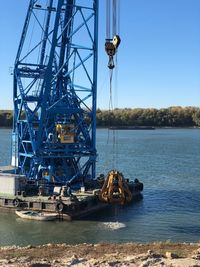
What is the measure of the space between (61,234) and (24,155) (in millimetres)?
13603

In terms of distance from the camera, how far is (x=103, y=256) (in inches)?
688

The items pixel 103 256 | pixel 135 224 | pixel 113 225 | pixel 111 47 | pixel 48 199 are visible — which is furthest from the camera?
pixel 48 199

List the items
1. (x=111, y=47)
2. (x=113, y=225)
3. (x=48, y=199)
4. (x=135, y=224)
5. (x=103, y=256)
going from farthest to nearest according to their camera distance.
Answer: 1. (x=48, y=199)
2. (x=135, y=224)
3. (x=113, y=225)
4. (x=111, y=47)
5. (x=103, y=256)

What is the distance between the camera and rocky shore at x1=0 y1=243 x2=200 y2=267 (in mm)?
15578

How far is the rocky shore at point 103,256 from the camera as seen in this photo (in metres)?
15.6

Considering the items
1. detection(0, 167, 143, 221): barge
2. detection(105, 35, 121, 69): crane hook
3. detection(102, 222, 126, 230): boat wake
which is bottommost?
detection(102, 222, 126, 230): boat wake

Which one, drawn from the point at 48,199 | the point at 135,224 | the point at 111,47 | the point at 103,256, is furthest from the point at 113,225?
the point at 103,256

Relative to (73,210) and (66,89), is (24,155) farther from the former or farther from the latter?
(73,210)

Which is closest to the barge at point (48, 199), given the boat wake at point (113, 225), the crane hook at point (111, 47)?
the boat wake at point (113, 225)

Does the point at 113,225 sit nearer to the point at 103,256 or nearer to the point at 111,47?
the point at 111,47

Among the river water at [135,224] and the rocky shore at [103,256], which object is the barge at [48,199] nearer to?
the river water at [135,224]

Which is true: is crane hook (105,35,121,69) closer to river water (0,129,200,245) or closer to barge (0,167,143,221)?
barge (0,167,143,221)

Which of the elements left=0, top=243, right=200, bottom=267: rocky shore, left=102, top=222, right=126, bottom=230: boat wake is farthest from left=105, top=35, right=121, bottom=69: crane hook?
left=0, top=243, right=200, bottom=267: rocky shore

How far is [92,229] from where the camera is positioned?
29.3m
